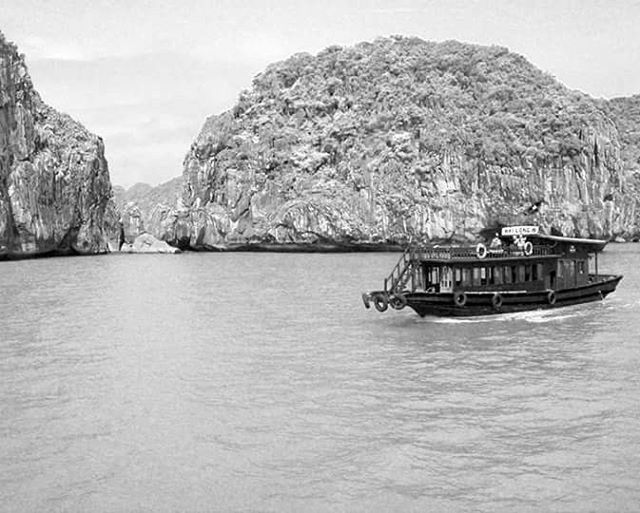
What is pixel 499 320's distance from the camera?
2556 centimetres

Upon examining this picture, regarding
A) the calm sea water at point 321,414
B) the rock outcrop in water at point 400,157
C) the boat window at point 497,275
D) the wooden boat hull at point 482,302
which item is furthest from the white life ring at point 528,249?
the rock outcrop in water at point 400,157

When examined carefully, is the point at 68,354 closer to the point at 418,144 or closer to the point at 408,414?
the point at 408,414

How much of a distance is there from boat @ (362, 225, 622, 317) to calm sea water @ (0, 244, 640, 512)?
907mm

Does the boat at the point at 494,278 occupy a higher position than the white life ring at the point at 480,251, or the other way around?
the white life ring at the point at 480,251

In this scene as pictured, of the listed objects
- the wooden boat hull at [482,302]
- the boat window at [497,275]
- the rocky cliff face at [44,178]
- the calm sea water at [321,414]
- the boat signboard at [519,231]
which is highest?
the rocky cliff face at [44,178]

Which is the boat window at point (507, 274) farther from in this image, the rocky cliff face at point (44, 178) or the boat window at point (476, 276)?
the rocky cliff face at point (44, 178)

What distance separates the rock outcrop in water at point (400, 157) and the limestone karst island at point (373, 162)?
0.20m

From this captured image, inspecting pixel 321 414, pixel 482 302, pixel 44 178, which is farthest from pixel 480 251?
pixel 44 178

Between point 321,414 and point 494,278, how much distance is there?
1614 cm

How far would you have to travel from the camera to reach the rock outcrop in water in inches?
3492

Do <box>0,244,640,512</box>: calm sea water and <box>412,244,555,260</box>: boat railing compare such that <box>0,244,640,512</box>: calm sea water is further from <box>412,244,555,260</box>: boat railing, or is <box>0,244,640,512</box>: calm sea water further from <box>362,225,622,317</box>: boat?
<box>412,244,555,260</box>: boat railing

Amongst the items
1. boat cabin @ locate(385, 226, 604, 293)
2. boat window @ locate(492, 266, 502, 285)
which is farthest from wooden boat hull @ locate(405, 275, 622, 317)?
boat window @ locate(492, 266, 502, 285)

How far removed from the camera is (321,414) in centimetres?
1302

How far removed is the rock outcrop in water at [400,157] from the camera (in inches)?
3492
